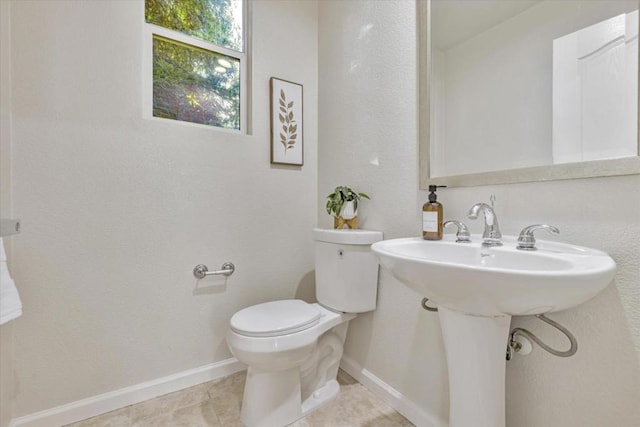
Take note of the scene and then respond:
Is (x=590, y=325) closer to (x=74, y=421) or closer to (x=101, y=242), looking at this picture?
(x=101, y=242)

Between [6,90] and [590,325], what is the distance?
2.11m

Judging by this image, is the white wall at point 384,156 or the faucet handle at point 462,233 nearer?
the faucet handle at point 462,233

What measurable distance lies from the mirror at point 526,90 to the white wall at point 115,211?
38.2 inches

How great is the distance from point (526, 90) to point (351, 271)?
0.96 metres

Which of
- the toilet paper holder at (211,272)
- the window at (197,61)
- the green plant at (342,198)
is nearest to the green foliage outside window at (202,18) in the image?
the window at (197,61)

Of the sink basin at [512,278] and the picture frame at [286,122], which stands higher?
the picture frame at [286,122]

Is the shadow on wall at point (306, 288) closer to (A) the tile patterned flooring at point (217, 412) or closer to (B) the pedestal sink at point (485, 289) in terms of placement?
(A) the tile patterned flooring at point (217, 412)

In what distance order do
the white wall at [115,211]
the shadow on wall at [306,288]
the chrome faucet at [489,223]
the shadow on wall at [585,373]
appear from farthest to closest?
the shadow on wall at [306,288]
the white wall at [115,211]
the chrome faucet at [489,223]
the shadow on wall at [585,373]

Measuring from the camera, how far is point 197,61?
158 centimetres

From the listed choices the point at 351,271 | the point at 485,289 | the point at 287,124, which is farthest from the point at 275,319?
the point at 287,124

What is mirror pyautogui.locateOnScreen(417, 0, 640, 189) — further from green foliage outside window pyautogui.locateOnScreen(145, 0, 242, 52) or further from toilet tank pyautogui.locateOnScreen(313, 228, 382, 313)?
green foliage outside window pyautogui.locateOnScreen(145, 0, 242, 52)

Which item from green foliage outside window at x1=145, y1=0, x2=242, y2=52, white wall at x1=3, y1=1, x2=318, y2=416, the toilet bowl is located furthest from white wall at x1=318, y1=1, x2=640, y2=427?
green foliage outside window at x1=145, y1=0, x2=242, y2=52

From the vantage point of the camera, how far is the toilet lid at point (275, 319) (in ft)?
3.62

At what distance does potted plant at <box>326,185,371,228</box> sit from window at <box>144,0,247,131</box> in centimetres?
74
